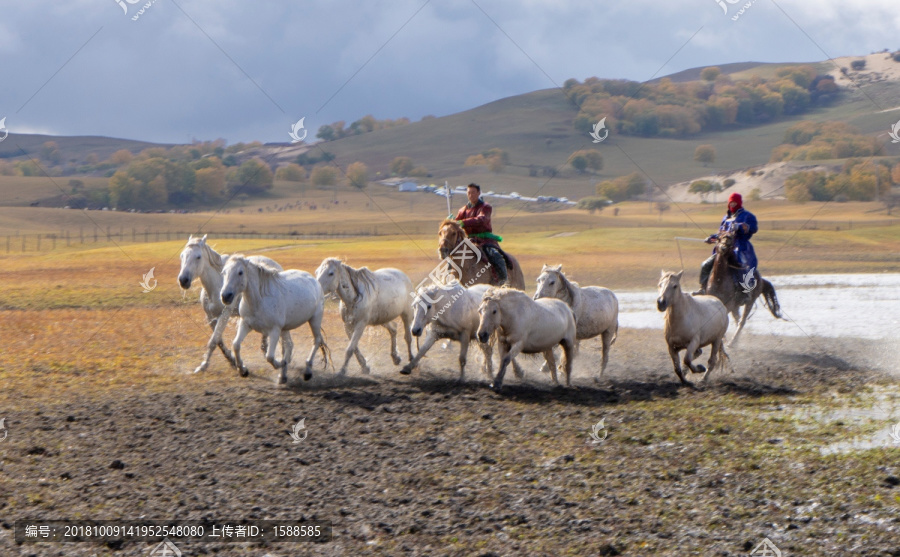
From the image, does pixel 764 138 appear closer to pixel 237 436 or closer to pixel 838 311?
pixel 838 311

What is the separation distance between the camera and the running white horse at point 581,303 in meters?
13.0

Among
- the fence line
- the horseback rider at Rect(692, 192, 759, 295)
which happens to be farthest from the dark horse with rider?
the fence line

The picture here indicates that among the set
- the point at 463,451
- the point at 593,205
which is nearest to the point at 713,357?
the point at 463,451

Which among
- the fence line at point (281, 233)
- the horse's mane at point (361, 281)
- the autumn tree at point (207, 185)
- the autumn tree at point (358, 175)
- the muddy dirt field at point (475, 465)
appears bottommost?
the muddy dirt field at point (475, 465)

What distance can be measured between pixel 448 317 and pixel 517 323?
1.25 m

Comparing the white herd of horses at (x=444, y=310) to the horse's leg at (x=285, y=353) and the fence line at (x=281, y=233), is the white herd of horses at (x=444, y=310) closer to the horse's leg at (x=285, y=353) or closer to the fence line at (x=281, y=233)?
the horse's leg at (x=285, y=353)

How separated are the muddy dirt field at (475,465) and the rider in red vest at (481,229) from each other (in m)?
2.44

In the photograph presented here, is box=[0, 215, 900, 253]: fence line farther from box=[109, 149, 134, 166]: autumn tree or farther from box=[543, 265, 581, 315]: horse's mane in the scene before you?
box=[109, 149, 134, 166]: autumn tree

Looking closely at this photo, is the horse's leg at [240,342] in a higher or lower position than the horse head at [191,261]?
lower

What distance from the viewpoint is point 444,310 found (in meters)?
12.4

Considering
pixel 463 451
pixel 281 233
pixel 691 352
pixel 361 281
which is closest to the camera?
pixel 463 451

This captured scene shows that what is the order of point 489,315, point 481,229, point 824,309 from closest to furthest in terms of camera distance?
1. point 489,315
2. point 481,229
3. point 824,309

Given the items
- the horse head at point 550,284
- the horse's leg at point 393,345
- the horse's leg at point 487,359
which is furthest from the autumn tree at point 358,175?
the horse's leg at point 487,359

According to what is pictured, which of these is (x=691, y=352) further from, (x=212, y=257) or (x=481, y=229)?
(x=212, y=257)
